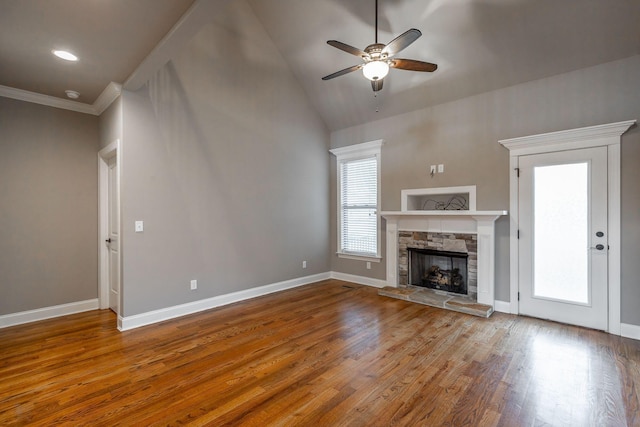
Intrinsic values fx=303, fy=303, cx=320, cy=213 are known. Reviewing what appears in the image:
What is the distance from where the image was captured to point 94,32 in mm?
2564

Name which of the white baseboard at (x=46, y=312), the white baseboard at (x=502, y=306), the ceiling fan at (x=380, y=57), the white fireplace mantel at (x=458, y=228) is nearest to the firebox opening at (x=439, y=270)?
the white fireplace mantel at (x=458, y=228)

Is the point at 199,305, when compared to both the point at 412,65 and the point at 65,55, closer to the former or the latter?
the point at 65,55

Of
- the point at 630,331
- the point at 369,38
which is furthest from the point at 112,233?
the point at 630,331

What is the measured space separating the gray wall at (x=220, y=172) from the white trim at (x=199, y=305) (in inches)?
3.1

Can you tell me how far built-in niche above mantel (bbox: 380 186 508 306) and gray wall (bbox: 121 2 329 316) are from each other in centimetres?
153

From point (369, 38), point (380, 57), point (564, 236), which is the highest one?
point (369, 38)

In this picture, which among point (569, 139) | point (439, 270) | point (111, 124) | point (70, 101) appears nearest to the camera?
point (569, 139)

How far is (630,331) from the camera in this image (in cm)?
329

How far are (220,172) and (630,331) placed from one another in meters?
5.29

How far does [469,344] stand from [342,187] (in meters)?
A: 3.65

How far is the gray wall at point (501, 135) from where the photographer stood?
3.31 meters

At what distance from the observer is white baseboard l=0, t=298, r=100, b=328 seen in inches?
144

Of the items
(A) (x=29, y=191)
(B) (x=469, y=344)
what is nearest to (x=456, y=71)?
(B) (x=469, y=344)

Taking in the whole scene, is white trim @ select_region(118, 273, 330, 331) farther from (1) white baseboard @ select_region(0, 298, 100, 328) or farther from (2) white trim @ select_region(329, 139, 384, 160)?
(2) white trim @ select_region(329, 139, 384, 160)
